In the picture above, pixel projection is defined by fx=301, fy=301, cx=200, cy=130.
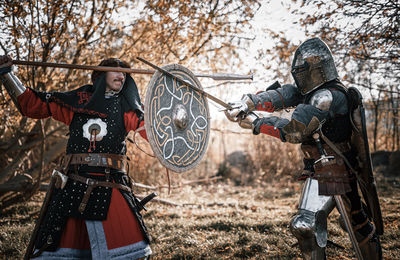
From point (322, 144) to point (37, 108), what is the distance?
210cm

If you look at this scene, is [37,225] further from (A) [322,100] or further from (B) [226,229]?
(B) [226,229]

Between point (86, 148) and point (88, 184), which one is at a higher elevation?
point (86, 148)

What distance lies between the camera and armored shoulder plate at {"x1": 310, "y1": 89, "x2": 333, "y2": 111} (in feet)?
7.18

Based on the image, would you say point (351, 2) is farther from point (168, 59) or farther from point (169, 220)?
point (169, 220)

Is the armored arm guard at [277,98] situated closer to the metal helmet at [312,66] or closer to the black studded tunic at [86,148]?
the metal helmet at [312,66]

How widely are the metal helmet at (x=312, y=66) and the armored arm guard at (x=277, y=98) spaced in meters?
0.17

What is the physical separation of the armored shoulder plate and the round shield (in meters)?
0.81

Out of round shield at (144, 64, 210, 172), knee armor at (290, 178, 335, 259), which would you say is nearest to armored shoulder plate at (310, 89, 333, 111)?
knee armor at (290, 178, 335, 259)

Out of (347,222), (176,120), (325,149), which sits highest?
(176,120)

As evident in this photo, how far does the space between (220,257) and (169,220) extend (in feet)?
5.60

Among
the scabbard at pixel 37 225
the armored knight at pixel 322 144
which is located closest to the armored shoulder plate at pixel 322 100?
the armored knight at pixel 322 144

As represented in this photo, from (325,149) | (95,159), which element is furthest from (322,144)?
(95,159)

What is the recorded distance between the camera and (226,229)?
13.2ft

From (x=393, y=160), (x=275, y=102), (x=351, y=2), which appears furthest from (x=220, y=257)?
(x=393, y=160)
